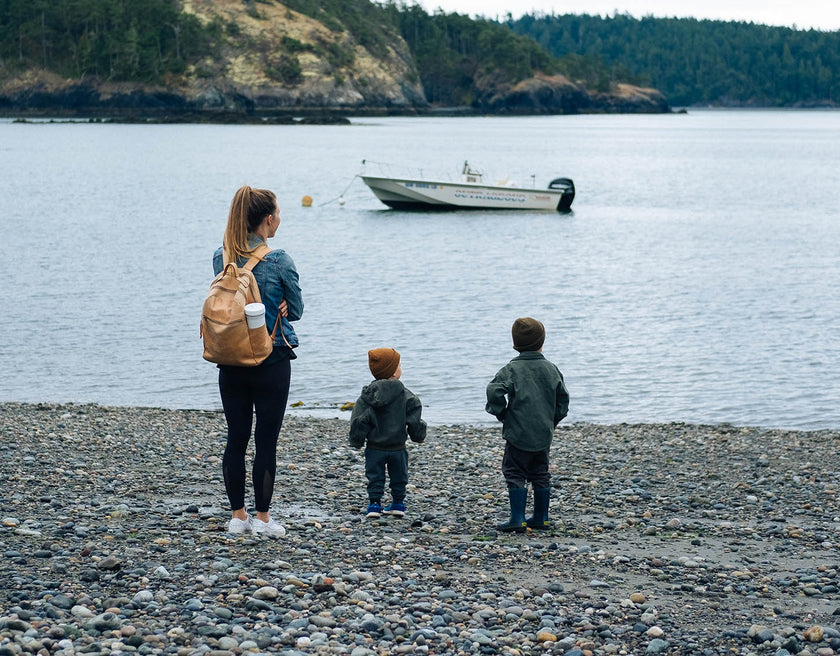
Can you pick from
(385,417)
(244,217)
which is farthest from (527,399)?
(244,217)

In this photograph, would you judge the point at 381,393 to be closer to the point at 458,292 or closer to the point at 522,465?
the point at 522,465

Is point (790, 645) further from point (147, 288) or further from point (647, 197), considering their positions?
point (647, 197)

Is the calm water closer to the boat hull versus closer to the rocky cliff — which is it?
the boat hull

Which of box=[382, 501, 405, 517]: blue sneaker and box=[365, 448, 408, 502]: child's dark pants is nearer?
box=[365, 448, 408, 502]: child's dark pants

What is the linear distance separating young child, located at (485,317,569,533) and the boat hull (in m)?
42.6

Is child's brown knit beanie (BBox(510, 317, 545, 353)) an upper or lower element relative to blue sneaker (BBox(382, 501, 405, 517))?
upper

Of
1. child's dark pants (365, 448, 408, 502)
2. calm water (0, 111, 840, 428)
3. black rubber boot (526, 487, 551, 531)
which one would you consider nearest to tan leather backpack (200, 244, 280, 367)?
child's dark pants (365, 448, 408, 502)

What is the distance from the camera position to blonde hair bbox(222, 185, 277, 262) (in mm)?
6715

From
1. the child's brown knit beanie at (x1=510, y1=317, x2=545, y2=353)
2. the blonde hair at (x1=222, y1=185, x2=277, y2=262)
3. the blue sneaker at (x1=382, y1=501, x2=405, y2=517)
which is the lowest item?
the blue sneaker at (x1=382, y1=501, x2=405, y2=517)

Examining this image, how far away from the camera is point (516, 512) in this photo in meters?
8.12

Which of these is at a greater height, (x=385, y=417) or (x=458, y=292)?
(x=385, y=417)

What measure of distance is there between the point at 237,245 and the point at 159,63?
620ft

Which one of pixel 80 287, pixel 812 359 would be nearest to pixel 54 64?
pixel 80 287

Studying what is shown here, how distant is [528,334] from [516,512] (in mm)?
1379
